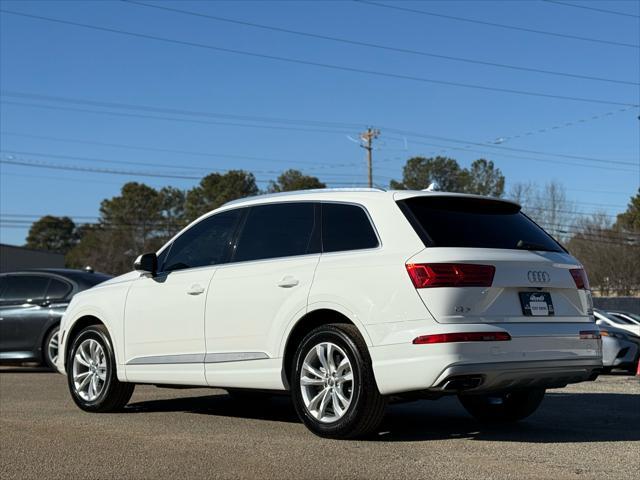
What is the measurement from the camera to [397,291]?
6.29 m

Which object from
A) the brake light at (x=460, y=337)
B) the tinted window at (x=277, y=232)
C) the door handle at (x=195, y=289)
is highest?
the tinted window at (x=277, y=232)

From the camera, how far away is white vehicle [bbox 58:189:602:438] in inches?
244

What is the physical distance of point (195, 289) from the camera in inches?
309

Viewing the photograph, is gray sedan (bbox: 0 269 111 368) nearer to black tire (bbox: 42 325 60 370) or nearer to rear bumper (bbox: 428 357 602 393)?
black tire (bbox: 42 325 60 370)

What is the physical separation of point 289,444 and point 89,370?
3.16 metres

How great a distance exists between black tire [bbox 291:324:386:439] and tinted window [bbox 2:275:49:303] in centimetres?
864

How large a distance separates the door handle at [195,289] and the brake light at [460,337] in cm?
236

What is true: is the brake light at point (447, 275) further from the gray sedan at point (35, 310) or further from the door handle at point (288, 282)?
the gray sedan at point (35, 310)

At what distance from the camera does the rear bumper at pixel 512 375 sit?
20.0 ft

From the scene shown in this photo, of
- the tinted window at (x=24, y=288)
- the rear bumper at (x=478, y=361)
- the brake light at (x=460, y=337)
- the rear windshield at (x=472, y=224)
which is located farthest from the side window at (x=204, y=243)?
the tinted window at (x=24, y=288)

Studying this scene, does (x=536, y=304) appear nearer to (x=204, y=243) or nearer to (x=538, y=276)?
(x=538, y=276)

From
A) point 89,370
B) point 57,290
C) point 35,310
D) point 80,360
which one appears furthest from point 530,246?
point 35,310

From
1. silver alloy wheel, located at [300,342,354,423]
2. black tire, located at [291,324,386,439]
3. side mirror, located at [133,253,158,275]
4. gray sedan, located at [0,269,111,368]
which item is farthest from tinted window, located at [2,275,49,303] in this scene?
black tire, located at [291,324,386,439]

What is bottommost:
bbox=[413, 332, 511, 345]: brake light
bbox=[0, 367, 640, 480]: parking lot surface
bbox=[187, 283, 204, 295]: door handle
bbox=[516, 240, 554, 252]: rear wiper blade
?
bbox=[0, 367, 640, 480]: parking lot surface
